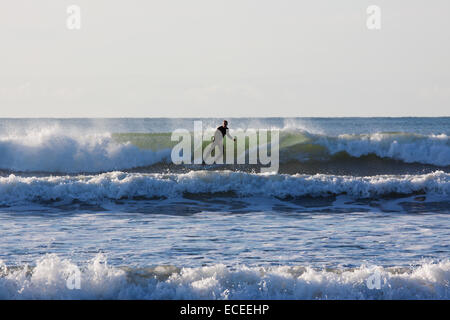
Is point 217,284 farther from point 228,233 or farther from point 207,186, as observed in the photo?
point 207,186

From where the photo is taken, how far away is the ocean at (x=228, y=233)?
8312mm

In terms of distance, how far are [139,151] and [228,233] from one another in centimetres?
1691

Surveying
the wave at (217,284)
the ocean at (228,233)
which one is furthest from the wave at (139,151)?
the wave at (217,284)

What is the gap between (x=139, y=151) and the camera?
28.6 meters

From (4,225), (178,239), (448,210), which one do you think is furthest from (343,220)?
(4,225)

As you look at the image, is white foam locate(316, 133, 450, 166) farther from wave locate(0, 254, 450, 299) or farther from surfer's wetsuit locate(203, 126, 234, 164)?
wave locate(0, 254, 450, 299)

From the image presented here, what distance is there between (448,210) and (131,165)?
49.9 ft

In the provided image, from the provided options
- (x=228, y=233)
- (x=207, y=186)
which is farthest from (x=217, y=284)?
(x=207, y=186)

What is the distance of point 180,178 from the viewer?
751 inches

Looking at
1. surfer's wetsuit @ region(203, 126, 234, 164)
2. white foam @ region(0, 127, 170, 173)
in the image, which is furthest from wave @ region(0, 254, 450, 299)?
white foam @ region(0, 127, 170, 173)

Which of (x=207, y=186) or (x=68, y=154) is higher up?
(x=68, y=154)

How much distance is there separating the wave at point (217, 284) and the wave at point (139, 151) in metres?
18.1

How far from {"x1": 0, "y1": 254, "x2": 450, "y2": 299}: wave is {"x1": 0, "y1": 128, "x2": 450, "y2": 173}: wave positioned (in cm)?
1806
